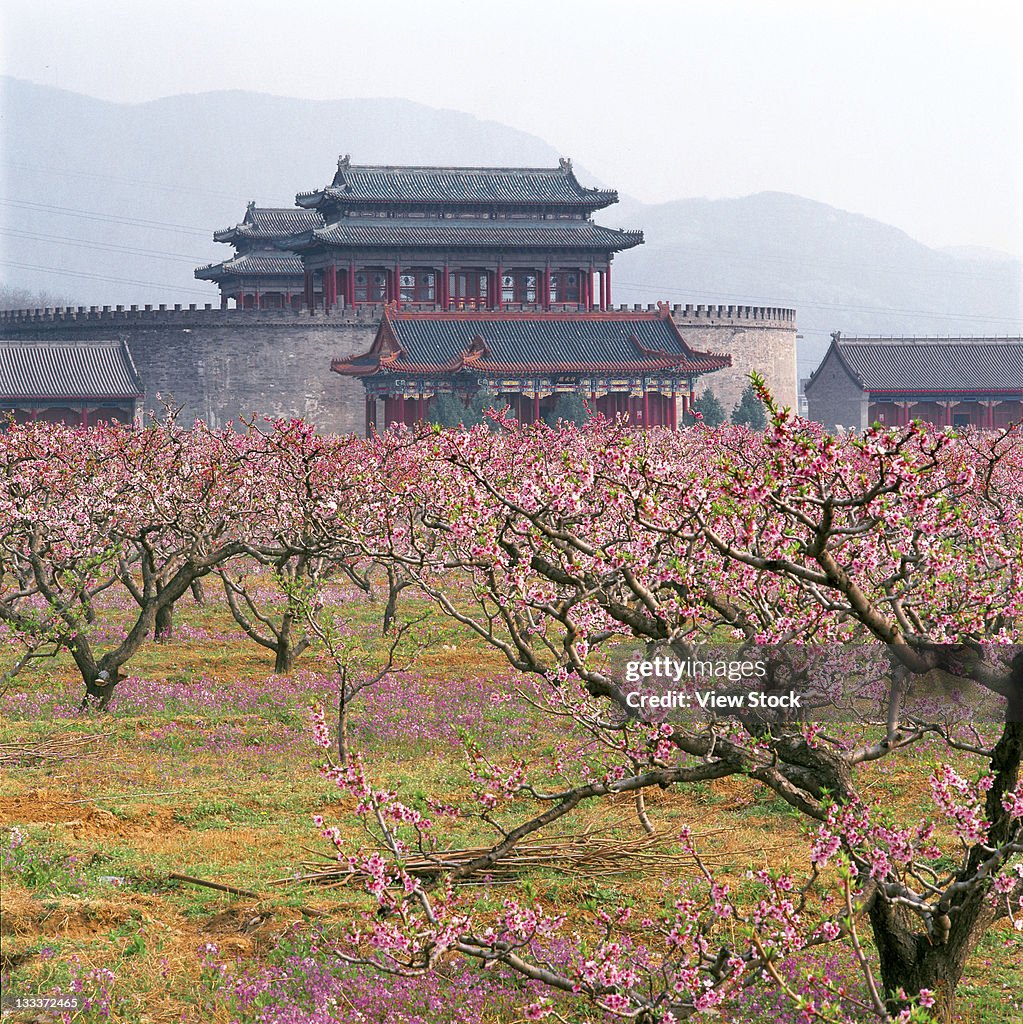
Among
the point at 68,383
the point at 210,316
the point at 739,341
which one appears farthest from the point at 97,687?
the point at 739,341

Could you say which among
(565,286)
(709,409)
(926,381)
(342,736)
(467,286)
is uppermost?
(565,286)

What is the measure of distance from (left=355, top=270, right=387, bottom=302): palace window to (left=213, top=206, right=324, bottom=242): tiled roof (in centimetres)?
851

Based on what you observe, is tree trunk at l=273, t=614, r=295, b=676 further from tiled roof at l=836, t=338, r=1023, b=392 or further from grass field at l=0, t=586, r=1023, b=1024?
tiled roof at l=836, t=338, r=1023, b=392

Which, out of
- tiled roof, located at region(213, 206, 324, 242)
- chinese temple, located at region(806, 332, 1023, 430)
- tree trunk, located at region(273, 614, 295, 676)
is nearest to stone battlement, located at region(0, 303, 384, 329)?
tiled roof, located at region(213, 206, 324, 242)

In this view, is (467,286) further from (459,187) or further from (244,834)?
(244,834)

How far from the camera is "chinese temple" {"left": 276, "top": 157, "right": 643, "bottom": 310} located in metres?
66.9

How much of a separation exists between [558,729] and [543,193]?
5823 centimetres

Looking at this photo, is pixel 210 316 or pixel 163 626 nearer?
pixel 163 626

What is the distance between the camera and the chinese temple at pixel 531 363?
57875mm

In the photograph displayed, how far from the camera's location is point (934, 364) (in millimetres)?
67438

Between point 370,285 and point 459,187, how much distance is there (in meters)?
6.59

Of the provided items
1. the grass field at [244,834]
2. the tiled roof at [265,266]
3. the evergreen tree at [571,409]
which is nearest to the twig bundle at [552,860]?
the grass field at [244,834]

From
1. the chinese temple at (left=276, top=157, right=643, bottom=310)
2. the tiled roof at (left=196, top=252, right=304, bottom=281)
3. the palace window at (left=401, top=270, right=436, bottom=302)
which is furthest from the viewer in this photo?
the tiled roof at (left=196, top=252, right=304, bottom=281)

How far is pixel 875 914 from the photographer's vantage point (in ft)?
23.0
